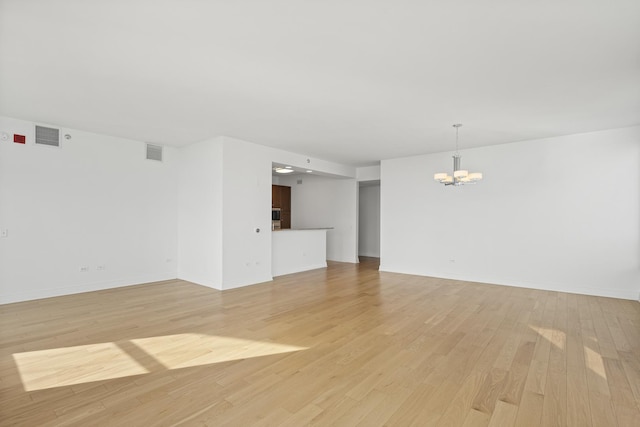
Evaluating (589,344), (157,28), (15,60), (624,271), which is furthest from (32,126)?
(624,271)

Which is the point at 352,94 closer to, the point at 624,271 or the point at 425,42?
the point at 425,42

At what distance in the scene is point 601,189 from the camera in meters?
5.28

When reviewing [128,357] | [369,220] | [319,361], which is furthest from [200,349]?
[369,220]

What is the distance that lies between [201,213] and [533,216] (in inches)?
247

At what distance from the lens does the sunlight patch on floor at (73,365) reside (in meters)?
2.48

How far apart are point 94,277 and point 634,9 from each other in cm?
740

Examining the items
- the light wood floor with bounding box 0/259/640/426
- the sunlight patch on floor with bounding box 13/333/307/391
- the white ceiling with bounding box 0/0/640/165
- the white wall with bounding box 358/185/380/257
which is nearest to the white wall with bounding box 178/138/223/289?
the white ceiling with bounding box 0/0/640/165

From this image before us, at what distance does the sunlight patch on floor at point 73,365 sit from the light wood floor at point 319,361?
0.6 inches

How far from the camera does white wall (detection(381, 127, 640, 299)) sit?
5.15m

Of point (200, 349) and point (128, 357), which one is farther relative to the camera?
point (200, 349)

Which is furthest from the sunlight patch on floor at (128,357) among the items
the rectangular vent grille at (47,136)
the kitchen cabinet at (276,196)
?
the kitchen cabinet at (276,196)

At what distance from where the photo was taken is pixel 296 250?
7508 mm

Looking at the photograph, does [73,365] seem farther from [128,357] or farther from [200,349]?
[200,349]

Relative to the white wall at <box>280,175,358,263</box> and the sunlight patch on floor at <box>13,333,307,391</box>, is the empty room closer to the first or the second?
the sunlight patch on floor at <box>13,333,307,391</box>
